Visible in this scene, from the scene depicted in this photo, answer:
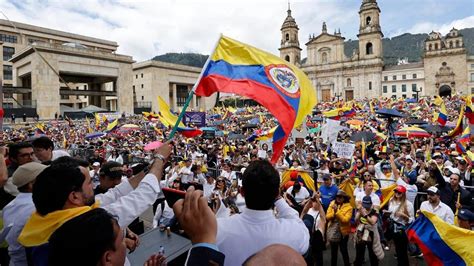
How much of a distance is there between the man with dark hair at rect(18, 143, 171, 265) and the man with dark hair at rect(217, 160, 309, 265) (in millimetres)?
633

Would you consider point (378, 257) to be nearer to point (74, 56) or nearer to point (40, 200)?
point (40, 200)

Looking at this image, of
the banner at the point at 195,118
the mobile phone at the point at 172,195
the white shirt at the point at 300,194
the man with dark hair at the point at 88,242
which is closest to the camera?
the man with dark hair at the point at 88,242

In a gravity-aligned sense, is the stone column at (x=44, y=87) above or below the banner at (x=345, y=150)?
above

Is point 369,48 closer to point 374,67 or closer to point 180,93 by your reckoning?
point 374,67

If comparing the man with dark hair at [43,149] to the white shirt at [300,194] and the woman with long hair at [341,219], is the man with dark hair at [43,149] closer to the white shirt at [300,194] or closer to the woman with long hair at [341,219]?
the white shirt at [300,194]

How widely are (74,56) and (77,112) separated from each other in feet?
27.8

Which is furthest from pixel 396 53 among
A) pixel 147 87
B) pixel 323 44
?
pixel 147 87

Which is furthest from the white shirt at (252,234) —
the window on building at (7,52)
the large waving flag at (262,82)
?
the window on building at (7,52)

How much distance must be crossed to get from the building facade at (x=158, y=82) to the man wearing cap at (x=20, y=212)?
52728mm

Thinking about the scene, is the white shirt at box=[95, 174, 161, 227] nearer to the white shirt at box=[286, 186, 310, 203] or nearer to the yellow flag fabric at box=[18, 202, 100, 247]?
the yellow flag fabric at box=[18, 202, 100, 247]

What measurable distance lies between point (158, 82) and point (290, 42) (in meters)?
44.8

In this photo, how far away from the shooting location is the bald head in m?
1.20

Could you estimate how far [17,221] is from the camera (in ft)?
7.94

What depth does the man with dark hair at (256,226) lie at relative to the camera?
1.95 metres
